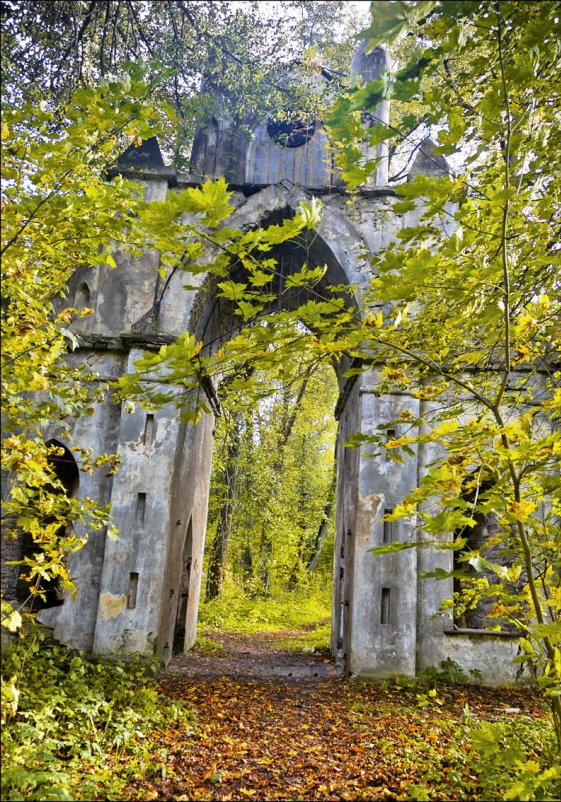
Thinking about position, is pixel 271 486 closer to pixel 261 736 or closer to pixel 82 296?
pixel 82 296

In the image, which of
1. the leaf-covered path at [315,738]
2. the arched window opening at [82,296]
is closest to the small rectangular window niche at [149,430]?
the arched window opening at [82,296]

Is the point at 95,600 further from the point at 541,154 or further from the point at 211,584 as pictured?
the point at 211,584

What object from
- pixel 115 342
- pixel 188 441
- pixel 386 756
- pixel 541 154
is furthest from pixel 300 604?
pixel 541 154

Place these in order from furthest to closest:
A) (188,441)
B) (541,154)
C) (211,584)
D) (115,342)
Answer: (211,584), (188,441), (115,342), (541,154)

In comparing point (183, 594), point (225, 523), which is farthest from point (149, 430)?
point (225, 523)

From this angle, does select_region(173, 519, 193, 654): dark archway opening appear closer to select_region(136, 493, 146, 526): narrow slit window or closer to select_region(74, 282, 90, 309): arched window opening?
select_region(136, 493, 146, 526): narrow slit window

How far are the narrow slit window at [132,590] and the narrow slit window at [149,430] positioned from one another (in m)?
1.92

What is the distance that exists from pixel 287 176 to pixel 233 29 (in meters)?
2.97

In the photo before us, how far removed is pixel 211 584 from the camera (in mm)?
19516

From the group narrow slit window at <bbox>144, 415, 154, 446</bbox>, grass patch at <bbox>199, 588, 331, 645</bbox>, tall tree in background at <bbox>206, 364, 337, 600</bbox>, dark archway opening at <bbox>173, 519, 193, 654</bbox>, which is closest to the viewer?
narrow slit window at <bbox>144, 415, 154, 446</bbox>

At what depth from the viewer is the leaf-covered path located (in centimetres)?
482

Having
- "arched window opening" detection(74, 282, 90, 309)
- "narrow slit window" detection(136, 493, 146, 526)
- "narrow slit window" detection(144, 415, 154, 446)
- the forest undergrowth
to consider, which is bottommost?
the forest undergrowth

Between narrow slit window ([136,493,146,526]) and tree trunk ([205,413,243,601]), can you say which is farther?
tree trunk ([205,413,243,601])

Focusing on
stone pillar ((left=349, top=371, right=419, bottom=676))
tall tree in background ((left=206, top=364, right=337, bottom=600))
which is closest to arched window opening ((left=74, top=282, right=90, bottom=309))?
stone pillar ((left=349, top=371, right=419, bottom=676))
